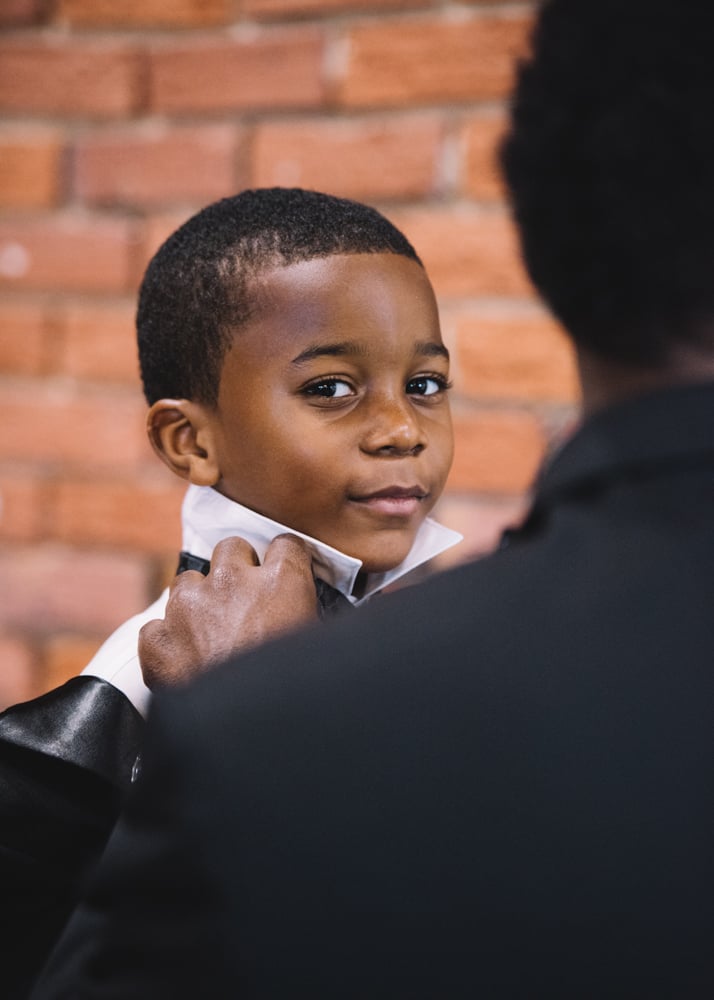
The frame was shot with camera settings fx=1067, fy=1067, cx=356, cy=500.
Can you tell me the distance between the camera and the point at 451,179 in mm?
1096

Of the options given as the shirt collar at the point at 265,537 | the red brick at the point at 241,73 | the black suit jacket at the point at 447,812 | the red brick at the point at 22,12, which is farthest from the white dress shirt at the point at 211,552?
the red brick at the point at 22,12

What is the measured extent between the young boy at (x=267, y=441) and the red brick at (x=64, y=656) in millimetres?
518

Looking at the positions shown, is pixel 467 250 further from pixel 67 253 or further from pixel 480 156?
pixel 67 253

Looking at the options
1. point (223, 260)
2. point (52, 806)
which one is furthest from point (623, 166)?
point (52, 806)

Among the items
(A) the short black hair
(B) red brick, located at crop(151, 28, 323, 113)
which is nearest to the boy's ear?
(A) the short black hair

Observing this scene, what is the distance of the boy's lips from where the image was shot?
0.70m

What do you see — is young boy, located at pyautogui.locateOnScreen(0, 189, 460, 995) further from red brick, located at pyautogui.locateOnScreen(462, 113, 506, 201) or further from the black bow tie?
red brick, located at pyautogui.locateOnScreen(462, 113, 506, 201)

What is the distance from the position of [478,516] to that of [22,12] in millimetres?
780

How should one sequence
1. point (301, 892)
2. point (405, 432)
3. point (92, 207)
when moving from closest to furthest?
point (301, 892) < point (405, 432) < point (92, 207)

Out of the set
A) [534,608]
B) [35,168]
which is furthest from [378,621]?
[35,168]

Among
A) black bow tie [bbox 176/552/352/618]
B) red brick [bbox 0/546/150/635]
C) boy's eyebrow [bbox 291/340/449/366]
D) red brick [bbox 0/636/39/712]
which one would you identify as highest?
boy's eyebrow [bbox 291/340/449/366]

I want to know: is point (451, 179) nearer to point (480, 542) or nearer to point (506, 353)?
point (506, 353)

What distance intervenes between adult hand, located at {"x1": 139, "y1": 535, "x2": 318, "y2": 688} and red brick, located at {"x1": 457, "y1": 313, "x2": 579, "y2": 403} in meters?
0.48

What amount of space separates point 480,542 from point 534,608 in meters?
0.68
